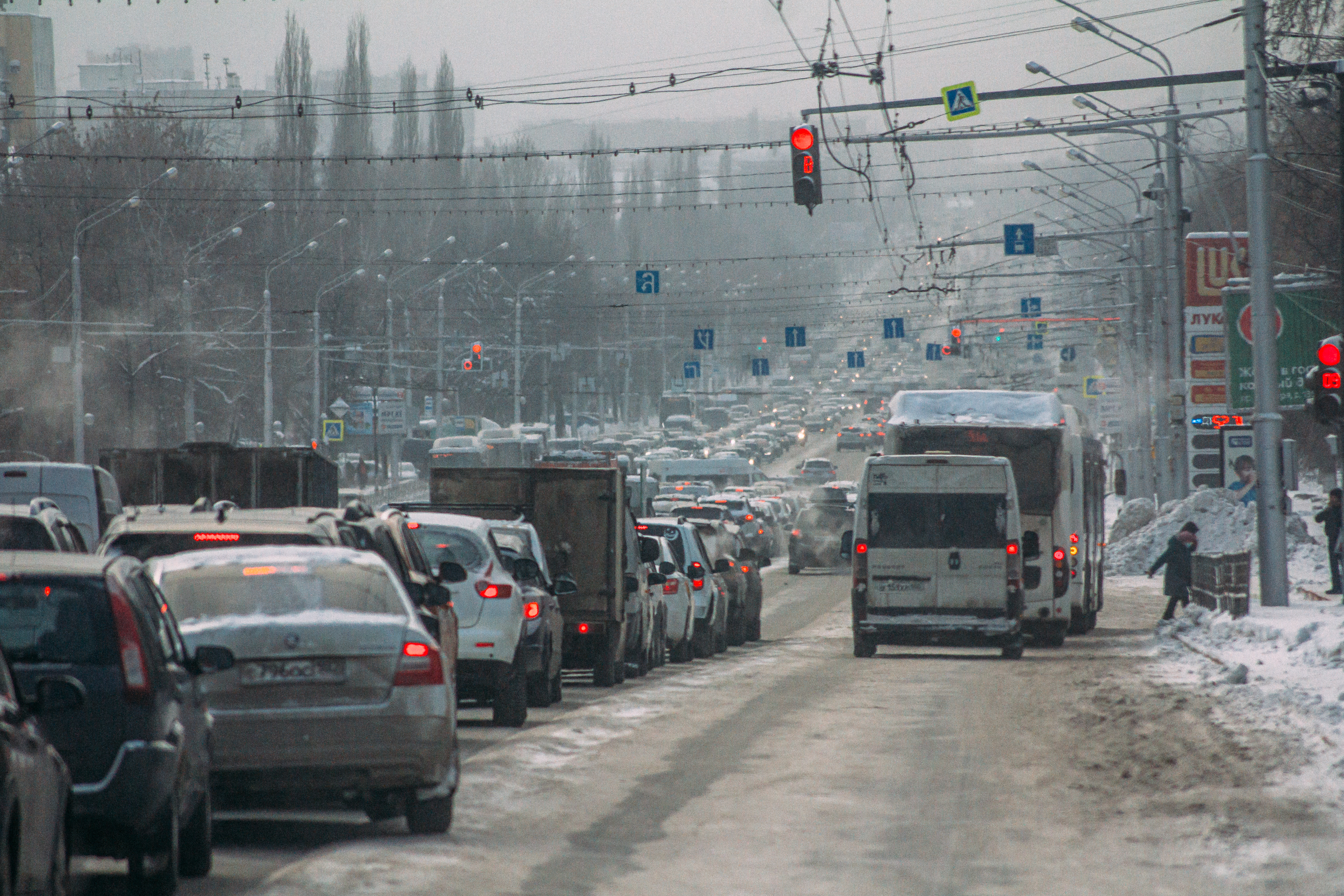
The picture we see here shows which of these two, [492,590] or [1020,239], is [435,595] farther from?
[1020,239]

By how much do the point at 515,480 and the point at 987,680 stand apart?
5316 millimetres

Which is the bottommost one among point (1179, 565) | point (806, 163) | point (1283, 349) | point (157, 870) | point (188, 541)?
point (1179, 565)

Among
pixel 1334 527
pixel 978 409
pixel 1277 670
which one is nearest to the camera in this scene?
pixel 1277 670

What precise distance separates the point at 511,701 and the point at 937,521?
31.4 feet

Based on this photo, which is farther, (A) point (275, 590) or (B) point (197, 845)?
(A) point (275, 590)

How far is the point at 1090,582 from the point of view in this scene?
2898 cm

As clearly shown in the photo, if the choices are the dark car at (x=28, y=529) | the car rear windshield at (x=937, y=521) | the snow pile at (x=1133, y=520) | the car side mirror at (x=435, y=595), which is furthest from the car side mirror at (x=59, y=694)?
the snow pile at (x=1133, y=520)

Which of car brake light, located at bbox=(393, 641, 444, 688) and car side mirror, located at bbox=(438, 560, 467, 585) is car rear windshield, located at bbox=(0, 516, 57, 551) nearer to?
car side mirror, located at bbox=(438, 560, 467, 585)

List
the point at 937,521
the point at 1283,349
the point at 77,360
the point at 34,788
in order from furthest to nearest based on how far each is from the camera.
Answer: the point at 77,360, the point at 1283,349, the point at 937,521, the point at 34,788

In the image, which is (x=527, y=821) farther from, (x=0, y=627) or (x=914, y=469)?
(x=914, y=469)

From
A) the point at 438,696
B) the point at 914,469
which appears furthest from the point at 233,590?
the point at 914,469

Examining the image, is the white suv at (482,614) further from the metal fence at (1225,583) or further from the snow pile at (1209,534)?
the snow pile at (1209,534)

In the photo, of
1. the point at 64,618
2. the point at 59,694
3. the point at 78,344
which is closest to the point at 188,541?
the point at 64,618

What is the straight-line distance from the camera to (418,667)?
9148 millimetres
